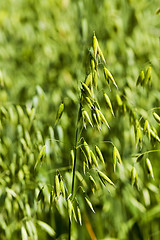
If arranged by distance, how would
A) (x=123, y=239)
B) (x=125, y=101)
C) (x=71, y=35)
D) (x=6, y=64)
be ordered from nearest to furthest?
(x=125, y=101)
(x=123, y=239)
(x=6, y=64)
(x=71, y=35)

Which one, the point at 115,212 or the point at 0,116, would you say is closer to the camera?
the point at 0,116

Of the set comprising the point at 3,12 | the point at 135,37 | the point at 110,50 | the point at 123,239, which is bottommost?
the point at 123,239

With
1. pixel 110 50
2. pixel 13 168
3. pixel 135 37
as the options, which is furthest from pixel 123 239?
pixel 135 37

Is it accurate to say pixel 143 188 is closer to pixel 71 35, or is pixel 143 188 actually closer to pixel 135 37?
pixel 135 37

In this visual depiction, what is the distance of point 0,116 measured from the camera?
1.02 metres

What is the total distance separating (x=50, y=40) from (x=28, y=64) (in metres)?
0.18

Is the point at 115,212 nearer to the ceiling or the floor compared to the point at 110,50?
nearer to the floor

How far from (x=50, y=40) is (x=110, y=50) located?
0.43m

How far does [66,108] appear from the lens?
4.01ft

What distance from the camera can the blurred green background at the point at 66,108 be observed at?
1.05m

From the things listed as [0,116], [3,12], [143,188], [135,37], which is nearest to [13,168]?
[0,116]

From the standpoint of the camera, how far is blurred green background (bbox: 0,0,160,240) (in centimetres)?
105

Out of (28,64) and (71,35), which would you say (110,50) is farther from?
(28,64)

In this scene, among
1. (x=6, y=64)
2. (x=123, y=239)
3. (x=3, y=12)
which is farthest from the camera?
(x=3, y=12)
